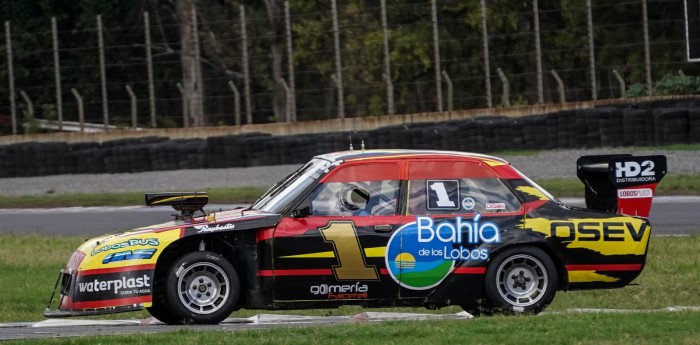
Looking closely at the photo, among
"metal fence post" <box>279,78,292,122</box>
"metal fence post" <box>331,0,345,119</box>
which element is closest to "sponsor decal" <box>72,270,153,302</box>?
"metal fence post" <box>331,0,345,119</box>

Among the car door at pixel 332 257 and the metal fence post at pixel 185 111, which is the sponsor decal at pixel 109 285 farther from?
the metal fence post at pixel 185 111

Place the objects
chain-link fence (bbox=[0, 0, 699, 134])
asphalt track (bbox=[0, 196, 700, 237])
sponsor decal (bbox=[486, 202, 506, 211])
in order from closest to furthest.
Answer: sponsor decal (bbox=[486, 202, 506, 211]) < asphalt track (bbox=[0, 196, 700, 237]) < chain-link fence (bbox=[0, 0, 699, 134])

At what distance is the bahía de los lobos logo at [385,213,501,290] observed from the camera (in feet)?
32.2

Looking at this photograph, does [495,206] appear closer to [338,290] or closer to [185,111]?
[338,290]

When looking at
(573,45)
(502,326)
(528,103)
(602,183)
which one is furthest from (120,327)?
(573,45)

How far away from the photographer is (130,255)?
9594mm

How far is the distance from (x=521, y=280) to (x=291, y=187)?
6.32 feet

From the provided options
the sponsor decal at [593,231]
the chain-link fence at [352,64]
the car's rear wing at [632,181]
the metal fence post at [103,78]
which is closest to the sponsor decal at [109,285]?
the sponsor decal at [593,231]

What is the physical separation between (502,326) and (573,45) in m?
30.3

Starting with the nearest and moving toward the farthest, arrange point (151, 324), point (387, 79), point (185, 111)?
point (151, 324) < point (387, 79) < point (185, 111)

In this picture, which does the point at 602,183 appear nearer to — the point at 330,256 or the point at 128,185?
the point at 330,256

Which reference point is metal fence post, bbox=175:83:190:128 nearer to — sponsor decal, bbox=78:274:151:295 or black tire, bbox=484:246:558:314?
sponsor decal, bbox=78:274:151:295

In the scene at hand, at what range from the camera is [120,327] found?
394 inches

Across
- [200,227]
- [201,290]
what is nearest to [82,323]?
[201,290]
